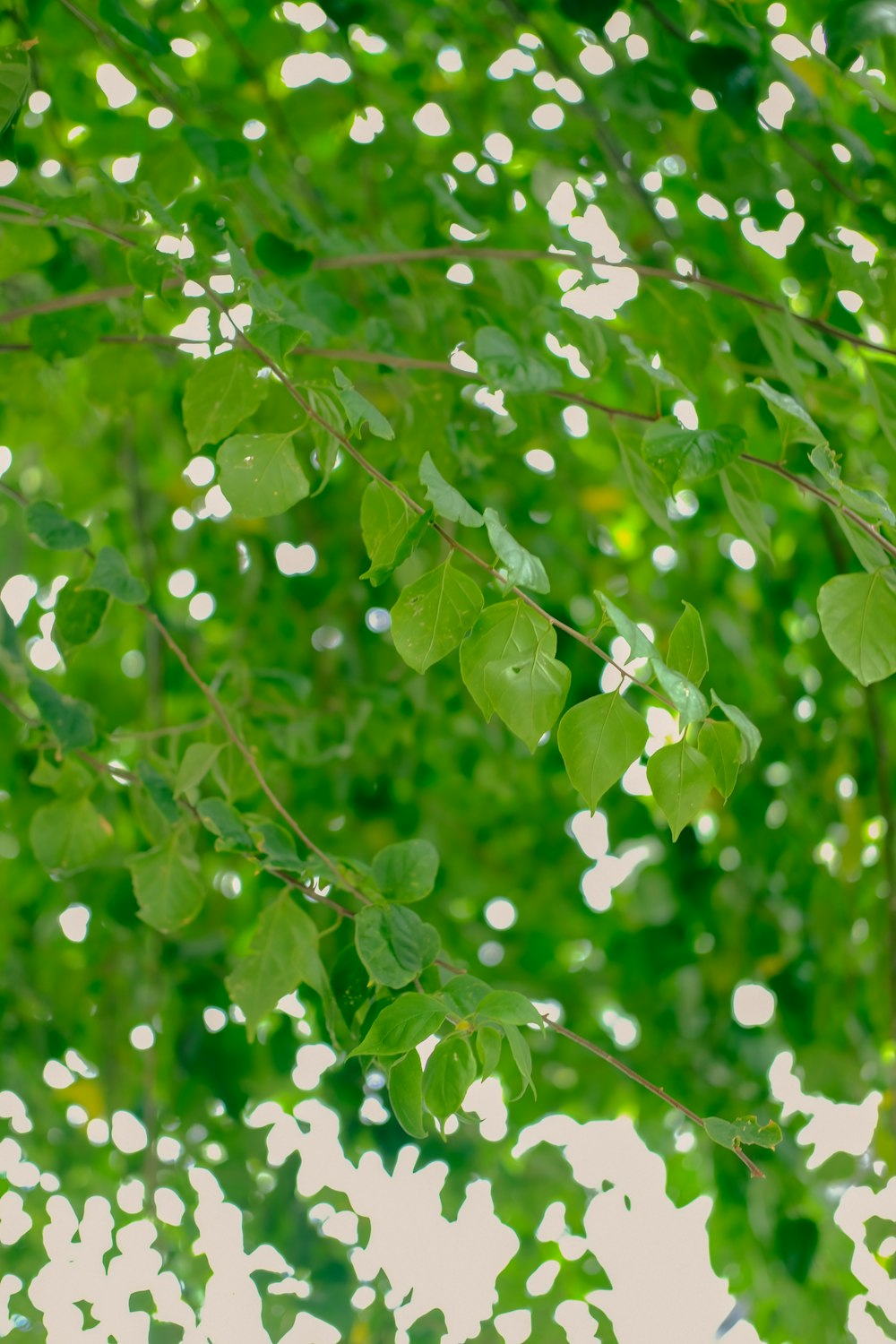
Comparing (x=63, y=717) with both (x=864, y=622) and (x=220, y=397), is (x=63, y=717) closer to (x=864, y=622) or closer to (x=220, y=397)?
(x=220, y=397)

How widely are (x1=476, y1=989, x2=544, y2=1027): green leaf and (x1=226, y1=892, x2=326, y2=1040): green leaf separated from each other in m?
0.16

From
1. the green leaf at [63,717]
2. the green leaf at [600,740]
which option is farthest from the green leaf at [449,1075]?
the green leaf at [63,717]

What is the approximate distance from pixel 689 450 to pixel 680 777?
151 mm

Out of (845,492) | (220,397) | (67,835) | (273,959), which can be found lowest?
(67,835)

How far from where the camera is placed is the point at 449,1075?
1.51 ft

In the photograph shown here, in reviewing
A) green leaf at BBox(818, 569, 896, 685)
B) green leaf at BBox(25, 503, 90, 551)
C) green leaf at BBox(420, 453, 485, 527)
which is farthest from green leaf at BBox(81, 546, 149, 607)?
green leaf at BBox(818, 569, 896, 685)

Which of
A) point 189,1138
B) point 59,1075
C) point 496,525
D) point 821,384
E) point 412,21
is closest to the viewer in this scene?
point 496,525

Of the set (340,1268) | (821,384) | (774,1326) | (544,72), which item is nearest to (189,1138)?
(340,1268)

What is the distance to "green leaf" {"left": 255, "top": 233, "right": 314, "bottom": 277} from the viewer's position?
688mm

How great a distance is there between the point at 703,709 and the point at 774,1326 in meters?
1.07

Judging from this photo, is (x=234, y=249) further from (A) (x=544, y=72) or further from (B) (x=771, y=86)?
(A) (x=544, y=72)

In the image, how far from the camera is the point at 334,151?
4.52 feet

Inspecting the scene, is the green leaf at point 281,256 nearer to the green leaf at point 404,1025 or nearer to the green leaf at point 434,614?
the green leaf at point 434,614

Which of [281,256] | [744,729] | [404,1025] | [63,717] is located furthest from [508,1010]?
[281,256]
